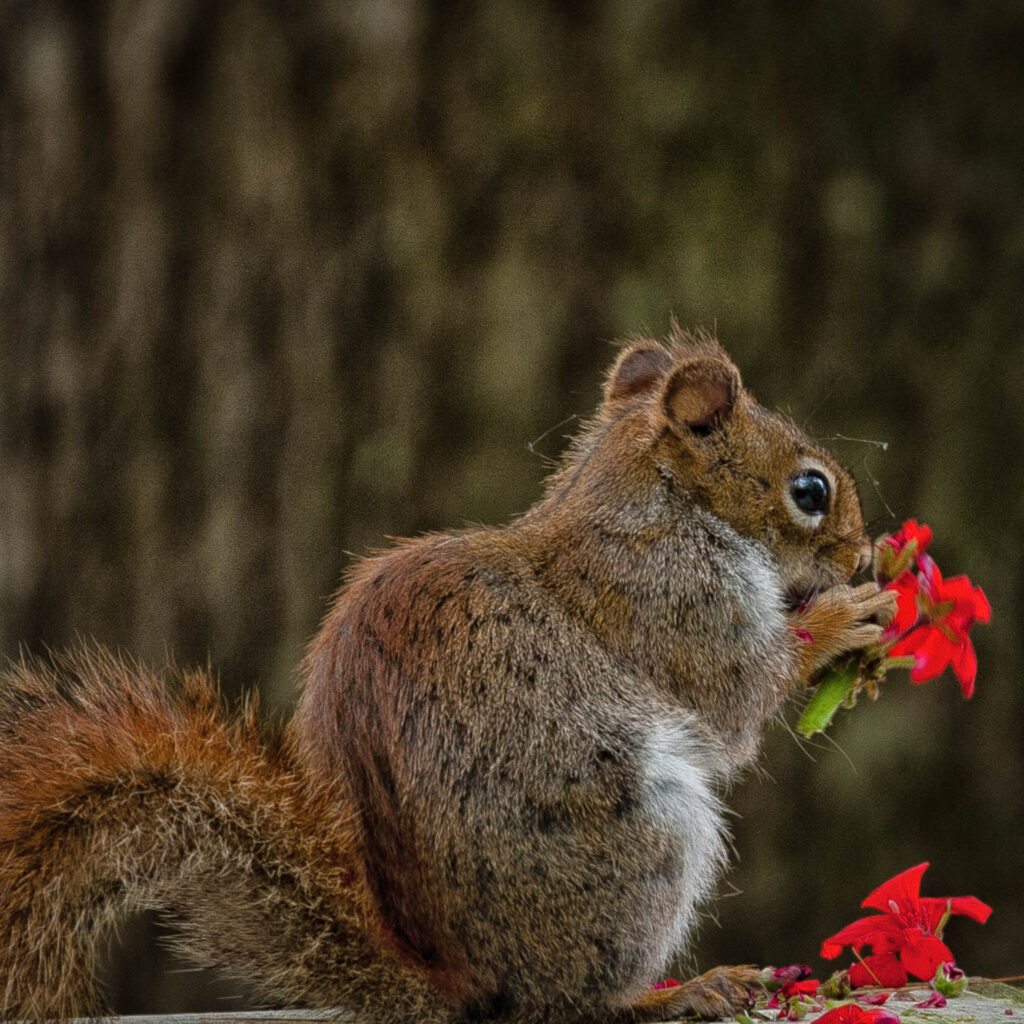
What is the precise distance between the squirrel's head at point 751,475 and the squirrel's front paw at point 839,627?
0.06 metres

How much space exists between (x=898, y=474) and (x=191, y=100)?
1582 mm

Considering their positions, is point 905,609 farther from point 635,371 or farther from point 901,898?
point 635,371

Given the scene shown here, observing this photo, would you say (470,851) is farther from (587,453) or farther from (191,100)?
(191,100)

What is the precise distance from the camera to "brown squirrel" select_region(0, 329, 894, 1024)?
1.42 metres

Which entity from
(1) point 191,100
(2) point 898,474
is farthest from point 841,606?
(1) point 191,100

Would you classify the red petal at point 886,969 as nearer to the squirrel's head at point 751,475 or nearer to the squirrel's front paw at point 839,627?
the squirrel's front paw at point 839,627

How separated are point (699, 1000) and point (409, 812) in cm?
52

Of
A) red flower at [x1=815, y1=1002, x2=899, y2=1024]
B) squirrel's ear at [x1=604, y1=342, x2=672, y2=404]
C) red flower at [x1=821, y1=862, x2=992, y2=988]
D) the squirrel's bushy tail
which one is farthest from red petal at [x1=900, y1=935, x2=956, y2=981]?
squirrel's ear at [x1=604, y1=342, x2=672, y2=404]

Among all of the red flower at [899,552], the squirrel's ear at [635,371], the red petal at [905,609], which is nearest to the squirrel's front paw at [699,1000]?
the red petal at [905,609]

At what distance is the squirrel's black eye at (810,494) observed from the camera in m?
2.02

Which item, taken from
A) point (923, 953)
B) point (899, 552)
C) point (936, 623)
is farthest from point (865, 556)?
point (923, 953)

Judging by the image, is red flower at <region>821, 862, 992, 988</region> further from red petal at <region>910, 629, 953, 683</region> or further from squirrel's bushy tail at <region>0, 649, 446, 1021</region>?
squirrel's bushy tail at <region>0, 649, 446, 1021</region>

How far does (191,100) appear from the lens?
2592 mm

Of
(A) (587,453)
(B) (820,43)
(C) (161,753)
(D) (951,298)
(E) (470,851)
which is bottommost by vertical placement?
(E) (470,851)
